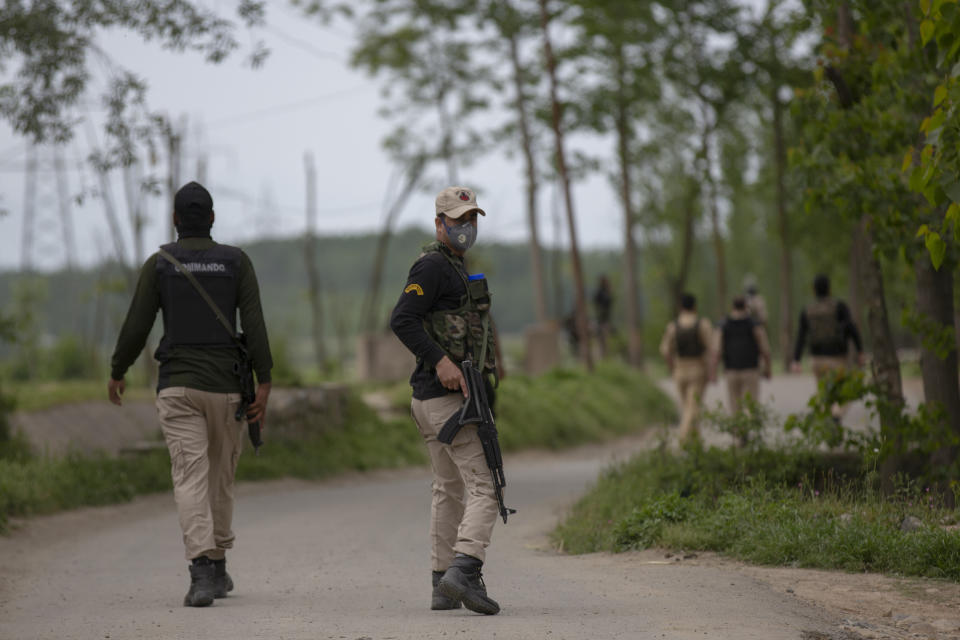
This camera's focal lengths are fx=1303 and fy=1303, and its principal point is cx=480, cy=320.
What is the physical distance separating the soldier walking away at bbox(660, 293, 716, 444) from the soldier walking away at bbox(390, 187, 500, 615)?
9967 millimetres

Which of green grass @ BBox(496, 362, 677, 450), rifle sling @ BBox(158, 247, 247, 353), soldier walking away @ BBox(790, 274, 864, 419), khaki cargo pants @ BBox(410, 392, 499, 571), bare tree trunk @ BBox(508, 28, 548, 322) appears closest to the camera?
khaki cargo pants @ BBox(410, 392, 499, 571)

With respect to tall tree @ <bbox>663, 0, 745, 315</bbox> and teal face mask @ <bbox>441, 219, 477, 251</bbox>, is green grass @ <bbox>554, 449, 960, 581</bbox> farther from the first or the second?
tall tree @ <bbox>663, 0, 745, 315</bbox>

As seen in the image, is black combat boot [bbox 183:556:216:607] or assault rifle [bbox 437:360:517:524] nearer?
assault rifle [bbox 437:360:517:524]

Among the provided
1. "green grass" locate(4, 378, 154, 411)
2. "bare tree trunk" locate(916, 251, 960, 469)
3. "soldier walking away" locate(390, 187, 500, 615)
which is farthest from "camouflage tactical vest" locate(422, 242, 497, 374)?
"green grass" locate(4, 378, 154, 411)

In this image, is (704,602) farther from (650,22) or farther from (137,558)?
(650,22)

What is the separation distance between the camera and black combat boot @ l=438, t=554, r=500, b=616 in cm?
627

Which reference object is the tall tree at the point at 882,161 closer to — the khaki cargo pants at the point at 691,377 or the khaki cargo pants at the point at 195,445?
the khaki cargo pants at the point at 195,445

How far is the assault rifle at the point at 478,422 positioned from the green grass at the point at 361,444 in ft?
20.9

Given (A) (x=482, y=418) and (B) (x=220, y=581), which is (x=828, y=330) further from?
(A) (x=482, y=418)

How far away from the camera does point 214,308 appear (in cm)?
736

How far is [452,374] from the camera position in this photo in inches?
250

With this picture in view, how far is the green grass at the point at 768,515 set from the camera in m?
7.62

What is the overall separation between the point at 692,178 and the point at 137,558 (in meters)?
22.5

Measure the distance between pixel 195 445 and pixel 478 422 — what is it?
1.81 meters
